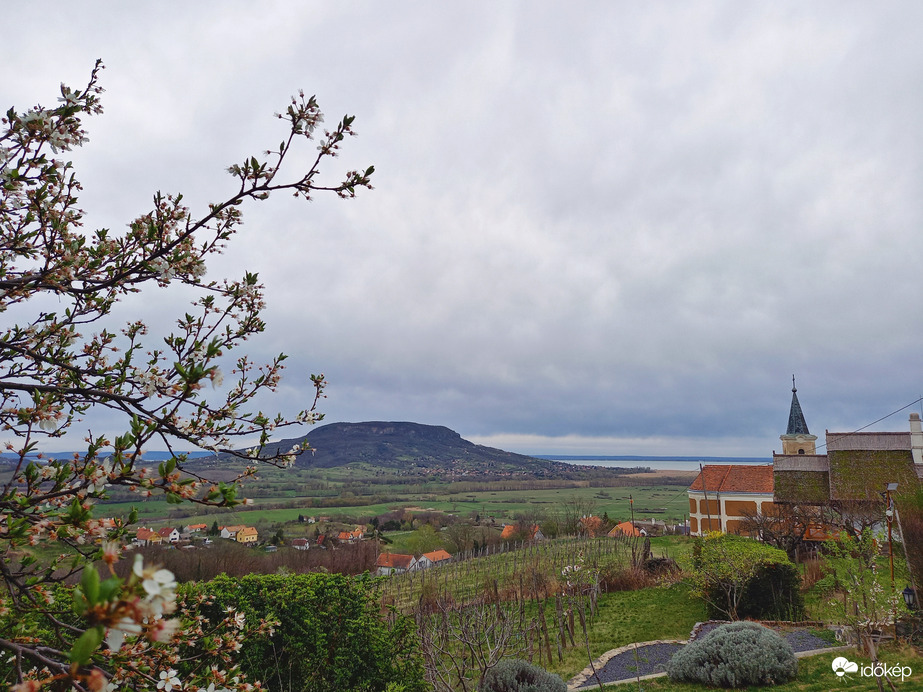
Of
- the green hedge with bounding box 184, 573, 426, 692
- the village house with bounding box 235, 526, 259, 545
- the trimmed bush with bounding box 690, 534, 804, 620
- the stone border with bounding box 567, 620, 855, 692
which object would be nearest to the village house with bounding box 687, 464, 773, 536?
the trimmed bush with bounding box 690, 534, 804, 620

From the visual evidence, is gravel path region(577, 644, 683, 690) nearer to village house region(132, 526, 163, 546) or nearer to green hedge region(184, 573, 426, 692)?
green hedge region(184, 573, 426, 692)

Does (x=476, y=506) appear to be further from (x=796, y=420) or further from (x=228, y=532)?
(x=796, y=420)

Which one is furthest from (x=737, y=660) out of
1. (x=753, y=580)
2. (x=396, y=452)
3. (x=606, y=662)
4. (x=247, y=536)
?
(x=396, y=452)

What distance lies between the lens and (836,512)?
71.7 feet

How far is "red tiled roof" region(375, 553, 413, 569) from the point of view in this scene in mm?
40562

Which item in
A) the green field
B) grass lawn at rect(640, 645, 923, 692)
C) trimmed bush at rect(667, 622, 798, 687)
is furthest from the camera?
the green field

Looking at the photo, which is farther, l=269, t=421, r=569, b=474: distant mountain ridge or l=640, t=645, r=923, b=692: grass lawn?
l=269, t=421, r=569, b=474: distant mountain ridge

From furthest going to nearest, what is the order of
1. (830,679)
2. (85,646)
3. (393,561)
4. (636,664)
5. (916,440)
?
(393,561) → (916,440) → (636,664) → (830,679) → (85,646)

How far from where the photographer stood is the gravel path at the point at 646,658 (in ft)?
40.4

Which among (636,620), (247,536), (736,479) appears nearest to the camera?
(636,620)

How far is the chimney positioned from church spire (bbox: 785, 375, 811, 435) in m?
15.3

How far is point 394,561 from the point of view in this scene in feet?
136

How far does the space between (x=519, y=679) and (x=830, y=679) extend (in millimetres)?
6010

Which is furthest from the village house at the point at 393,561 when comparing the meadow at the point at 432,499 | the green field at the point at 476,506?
the green field at the point at 476,506
